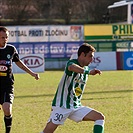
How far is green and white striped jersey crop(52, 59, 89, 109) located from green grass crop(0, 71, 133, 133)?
2294mm

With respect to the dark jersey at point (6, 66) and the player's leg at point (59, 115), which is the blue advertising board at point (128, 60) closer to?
the dark jersey at point (6, 66)

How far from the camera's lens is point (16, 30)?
34938mm

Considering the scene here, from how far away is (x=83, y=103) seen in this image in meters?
14.0

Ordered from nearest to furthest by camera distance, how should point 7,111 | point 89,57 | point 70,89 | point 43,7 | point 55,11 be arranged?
1. point 89,57
2. point 70,89
3. point 7,111
4. point 55,11
5. point 43,7

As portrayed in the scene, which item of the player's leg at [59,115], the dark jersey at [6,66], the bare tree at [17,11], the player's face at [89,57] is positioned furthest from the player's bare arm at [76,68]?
the bare tree at [17,11]

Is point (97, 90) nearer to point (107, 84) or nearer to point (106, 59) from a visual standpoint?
point (107, 84)

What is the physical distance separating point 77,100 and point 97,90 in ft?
33.4

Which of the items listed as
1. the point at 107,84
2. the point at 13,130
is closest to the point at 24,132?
the point at 13,130

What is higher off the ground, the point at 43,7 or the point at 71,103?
the point at 43,7

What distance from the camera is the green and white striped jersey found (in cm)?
731

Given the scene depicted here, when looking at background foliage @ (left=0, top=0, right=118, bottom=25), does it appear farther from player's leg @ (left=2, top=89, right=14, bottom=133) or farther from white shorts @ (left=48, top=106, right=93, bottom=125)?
white shorts @ (left=48, top=106, right=93, bottom=125)

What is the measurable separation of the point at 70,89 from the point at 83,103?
668 cm

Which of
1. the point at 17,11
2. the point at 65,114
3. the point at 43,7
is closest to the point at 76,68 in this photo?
the point at 65,114

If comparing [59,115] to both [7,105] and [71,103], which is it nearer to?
[71,103]
